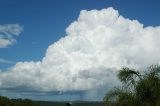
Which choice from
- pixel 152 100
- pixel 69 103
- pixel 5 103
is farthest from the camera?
pixel 5 103

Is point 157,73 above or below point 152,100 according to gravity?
above

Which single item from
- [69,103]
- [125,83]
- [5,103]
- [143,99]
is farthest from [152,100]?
[5,103]

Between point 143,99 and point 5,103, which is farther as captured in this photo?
point 5,103

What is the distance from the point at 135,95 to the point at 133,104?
0.68 m

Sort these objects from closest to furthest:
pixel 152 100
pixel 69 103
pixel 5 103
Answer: pixel 152 100, pixel 69 103, pixel 5 103

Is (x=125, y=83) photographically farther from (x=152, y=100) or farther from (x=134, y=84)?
(x=152, y=100)

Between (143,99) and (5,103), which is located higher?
(5,103)

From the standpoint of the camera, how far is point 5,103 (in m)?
173

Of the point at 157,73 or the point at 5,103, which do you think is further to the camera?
the point at 5,103

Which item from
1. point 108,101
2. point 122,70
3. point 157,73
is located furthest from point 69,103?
point 157,73

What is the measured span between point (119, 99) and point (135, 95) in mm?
1102

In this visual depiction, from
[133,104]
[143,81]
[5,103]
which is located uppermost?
[5,103]

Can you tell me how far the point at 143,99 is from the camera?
78.8 ft

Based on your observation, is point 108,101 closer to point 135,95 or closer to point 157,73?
point 135,95
